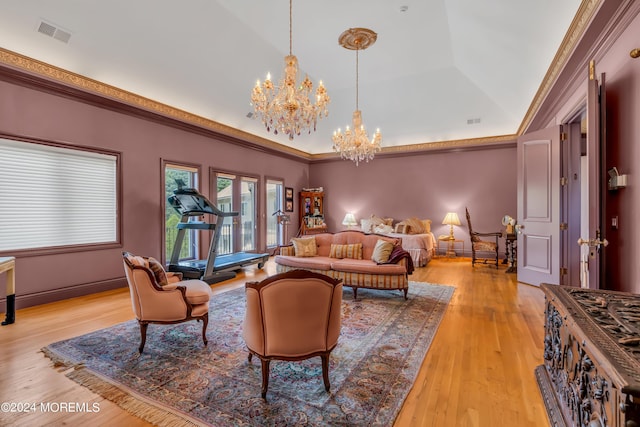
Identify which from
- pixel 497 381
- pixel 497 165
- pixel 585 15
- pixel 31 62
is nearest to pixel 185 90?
pixel 31 62

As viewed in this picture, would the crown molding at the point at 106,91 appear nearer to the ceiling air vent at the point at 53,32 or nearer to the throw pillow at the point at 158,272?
the ceiling air vent at the point at 53,32

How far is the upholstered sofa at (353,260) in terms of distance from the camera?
432 centimetres

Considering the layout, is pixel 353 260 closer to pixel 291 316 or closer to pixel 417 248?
pixel 417 248

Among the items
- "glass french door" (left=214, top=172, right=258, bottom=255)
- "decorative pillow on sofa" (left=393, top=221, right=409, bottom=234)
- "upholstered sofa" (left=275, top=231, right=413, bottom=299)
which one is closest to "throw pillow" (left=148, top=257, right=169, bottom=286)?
"upholstered sofa" (left=275, top=231, right=413, bottom=299)

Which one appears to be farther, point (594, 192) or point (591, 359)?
point (594, 192)

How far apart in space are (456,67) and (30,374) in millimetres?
7503

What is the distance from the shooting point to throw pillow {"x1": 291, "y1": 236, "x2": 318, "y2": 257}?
5.35m

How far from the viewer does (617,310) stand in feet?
5.16

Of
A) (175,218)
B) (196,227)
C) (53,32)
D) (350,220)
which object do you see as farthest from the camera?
(350,220)

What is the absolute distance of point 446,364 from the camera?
2.57 meters

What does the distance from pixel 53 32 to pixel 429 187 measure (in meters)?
8.31

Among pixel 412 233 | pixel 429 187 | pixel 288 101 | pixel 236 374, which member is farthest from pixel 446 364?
pixel 429 187

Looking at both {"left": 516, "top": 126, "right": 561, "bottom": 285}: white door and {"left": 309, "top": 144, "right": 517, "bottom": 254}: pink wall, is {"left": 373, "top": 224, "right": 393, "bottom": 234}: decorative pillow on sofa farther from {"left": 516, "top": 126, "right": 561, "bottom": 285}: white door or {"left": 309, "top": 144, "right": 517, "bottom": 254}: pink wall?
{"left": 516, "top": 126, "right": 561, "bottom": 285}: white door

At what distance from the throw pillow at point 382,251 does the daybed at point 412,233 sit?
1.31 metres
